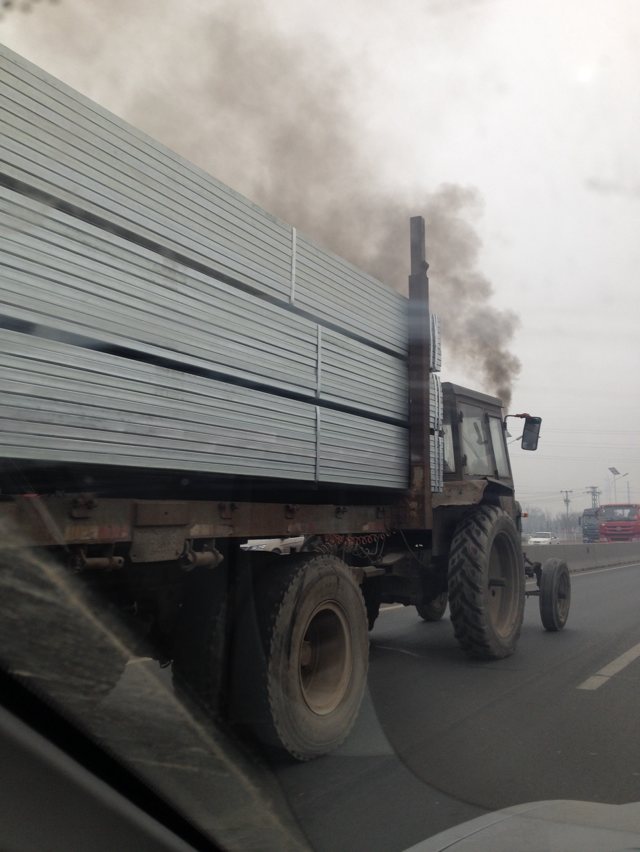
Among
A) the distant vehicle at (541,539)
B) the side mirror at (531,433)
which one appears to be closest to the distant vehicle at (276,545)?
the side mirror at (531,433)

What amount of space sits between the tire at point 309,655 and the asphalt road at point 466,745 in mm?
205

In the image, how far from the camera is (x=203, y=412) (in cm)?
354

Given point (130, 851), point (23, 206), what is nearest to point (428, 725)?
point (130, 851)

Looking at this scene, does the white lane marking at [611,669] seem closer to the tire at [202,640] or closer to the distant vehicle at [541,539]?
the tire at [202,640]

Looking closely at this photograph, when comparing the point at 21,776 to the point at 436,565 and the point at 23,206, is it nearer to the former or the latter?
the point at 23,206

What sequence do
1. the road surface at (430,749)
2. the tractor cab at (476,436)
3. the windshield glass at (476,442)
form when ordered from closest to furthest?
the road surface at (430,749) → the tractor cab at (476,436) → the windshield glass at (476,442)

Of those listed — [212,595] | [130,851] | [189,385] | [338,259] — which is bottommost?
[130,851]

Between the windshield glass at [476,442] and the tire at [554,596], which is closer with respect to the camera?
the windshield glass at [476,442]

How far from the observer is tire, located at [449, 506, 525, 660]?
6.59m

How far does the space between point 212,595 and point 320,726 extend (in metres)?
0.99

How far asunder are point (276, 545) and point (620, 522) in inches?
1423

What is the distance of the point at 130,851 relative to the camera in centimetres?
223

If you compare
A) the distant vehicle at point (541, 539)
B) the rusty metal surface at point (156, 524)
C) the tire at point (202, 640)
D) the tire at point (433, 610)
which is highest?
the rusty metal surface at point (156, 524)

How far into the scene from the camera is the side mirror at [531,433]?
8.43 meters
